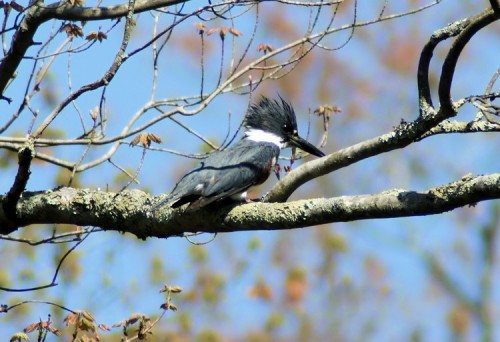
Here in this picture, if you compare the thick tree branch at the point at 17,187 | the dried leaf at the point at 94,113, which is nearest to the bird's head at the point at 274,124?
the dried leaf at the point at 94,113

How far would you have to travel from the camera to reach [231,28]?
457cm

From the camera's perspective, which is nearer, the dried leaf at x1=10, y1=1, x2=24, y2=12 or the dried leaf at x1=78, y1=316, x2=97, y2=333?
the dried leaf at x1=78, y1=316, x2=97, y2=333

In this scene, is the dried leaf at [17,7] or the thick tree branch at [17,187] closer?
the thick tree branch at [17,187]

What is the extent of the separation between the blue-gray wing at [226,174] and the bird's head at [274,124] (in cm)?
46

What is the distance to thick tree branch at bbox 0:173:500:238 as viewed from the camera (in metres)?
3.00

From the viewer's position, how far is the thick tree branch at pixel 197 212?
300 centimetres

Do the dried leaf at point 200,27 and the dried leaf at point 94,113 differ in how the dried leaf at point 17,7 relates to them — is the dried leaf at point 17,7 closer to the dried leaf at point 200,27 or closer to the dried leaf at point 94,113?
the dried leaf at point 94,113

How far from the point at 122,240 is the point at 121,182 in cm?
90

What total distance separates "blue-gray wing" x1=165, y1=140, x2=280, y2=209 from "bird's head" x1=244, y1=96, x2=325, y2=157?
0.46 meters

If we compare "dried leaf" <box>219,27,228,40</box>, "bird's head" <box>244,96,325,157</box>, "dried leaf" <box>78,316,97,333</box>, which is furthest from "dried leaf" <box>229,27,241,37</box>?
"dried leaf" <box>78,316,97,333</box>

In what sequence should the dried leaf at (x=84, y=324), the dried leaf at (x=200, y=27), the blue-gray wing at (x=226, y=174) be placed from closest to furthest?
the dried leaf at (x=84, y=324)
the blue-gray wing at (x=226, y=174)
the dried leaf at (x=200, y=27)

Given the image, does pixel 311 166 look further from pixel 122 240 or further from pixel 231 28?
pixel 122 240

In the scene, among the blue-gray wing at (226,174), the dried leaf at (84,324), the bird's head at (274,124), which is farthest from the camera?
the bird's head at (274,124)

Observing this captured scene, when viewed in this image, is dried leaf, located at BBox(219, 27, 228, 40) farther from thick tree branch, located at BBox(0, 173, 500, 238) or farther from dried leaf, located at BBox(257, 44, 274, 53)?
thick tree branch, located at BBox(0, 173, 500, 238)
